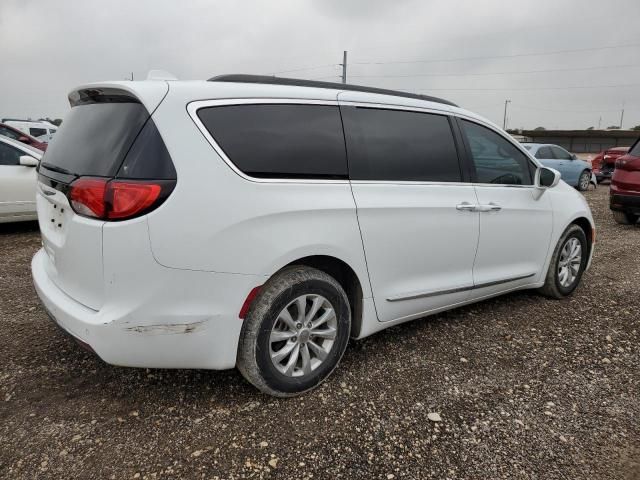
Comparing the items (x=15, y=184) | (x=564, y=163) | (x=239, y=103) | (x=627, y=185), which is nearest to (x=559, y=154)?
(x=564, y=163)

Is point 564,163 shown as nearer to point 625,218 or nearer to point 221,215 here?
point 625,218

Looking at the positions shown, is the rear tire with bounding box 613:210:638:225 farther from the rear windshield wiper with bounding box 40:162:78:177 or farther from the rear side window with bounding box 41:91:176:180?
the rear windshield wiper with bounding box 40:162:78:177

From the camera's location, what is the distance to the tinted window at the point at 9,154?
6.57 m

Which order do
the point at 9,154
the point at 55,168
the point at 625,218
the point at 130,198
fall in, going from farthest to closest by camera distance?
the point at 625,218 → the point at 9,154 → the point at 55,168 → the point at 130,198

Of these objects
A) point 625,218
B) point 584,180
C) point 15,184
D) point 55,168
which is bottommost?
point 625,218

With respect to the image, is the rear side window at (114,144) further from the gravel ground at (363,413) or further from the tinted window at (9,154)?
the tinted window at (9,154)

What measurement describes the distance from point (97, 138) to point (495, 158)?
2.83 meters

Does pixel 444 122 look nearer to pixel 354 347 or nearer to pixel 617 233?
pixel 354 347

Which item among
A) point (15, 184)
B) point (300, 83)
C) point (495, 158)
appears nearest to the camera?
point (300, 83)

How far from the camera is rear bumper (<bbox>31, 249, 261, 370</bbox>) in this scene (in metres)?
2.17

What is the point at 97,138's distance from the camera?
2367mm

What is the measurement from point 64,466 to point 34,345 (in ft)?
4.58

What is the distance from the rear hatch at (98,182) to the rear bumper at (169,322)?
117mm

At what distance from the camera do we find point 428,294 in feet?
10.5
